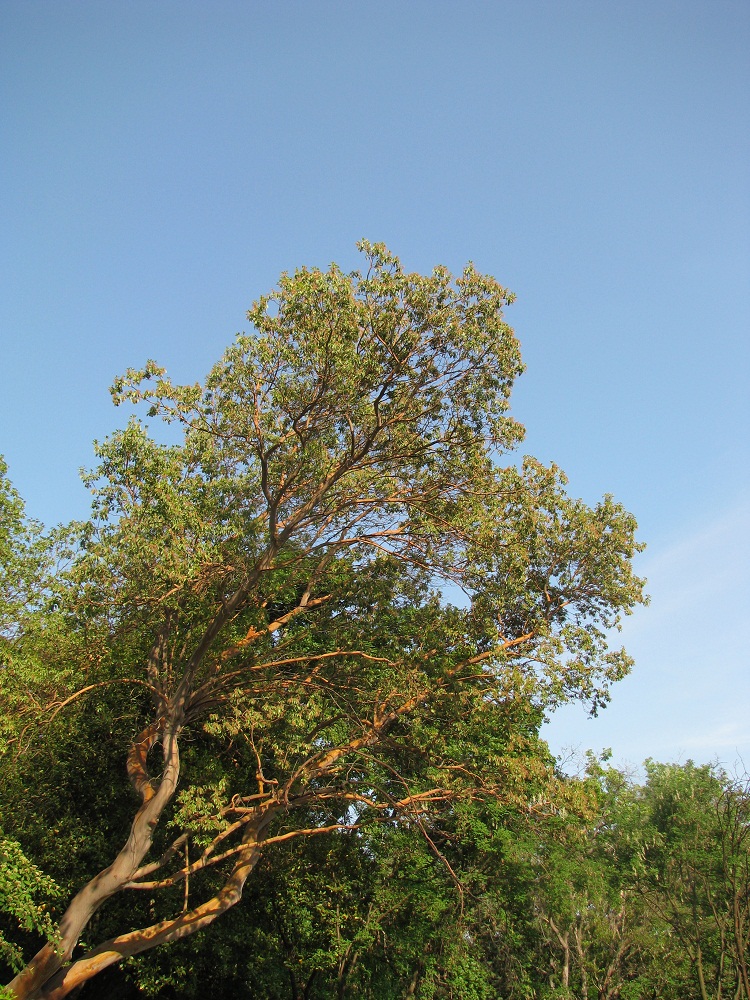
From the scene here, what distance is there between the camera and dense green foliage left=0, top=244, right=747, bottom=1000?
42.8ft

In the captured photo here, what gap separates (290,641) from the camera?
15.5m

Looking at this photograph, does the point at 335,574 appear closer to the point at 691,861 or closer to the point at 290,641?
the point at 290,641

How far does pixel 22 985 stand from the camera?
1179 centimetres

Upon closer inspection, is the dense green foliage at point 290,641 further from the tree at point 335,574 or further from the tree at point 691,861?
the tree at point 691,861

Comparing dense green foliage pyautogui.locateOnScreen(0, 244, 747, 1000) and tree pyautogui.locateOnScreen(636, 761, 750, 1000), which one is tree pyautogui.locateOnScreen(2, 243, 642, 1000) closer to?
dense green foliage pyautogui.locateOnScreen(0, 244, 747, 1000)

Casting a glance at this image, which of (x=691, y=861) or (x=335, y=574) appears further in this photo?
(x=691, y=861)

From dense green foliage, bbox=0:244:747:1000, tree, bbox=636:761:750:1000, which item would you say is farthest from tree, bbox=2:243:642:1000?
tree, bbox=636:761:750:1000

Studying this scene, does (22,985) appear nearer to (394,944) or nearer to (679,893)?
(394,944)

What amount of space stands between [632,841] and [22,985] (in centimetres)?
2583

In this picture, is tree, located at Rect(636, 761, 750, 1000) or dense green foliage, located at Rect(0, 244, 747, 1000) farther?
tree, located at Rect(636, 761, 750, 1000)

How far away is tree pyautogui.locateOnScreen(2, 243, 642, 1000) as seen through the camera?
13000 millimetres

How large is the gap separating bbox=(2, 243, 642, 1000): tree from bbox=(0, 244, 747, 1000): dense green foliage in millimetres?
60

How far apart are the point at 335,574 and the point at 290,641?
1.69 meters

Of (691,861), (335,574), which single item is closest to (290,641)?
(335,574)
